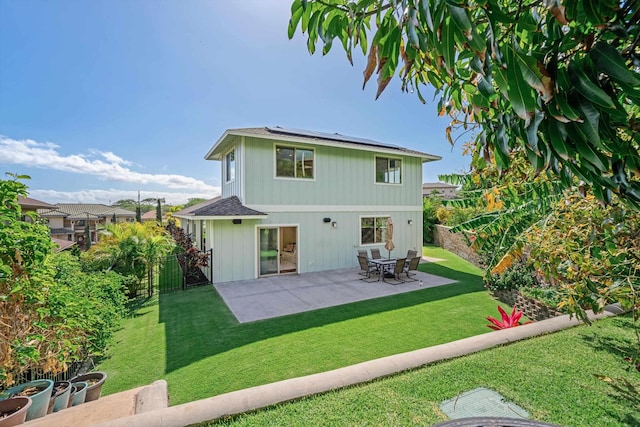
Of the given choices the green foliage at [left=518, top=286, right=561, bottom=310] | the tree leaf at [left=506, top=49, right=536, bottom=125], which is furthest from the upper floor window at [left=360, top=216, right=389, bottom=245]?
the tree leaf at [left=506, top=49, right=536, bottom=125]

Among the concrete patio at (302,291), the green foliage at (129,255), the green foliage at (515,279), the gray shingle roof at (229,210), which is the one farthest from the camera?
the gray shingle roof at (229,210)

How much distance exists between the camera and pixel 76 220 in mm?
43719

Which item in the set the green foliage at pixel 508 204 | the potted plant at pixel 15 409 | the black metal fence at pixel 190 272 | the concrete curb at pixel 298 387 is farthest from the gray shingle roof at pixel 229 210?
the green foliage at pixel 508 204

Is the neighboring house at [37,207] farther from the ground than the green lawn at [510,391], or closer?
farther from the ground

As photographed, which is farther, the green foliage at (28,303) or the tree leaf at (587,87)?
the green foliage at (28,303)

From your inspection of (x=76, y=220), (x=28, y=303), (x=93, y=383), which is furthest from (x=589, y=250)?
(x=76, y=220)

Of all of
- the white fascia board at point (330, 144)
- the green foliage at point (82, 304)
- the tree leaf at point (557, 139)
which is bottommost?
the green foliage at point (82, 304)

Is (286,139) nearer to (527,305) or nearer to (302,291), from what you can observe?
(302,291)

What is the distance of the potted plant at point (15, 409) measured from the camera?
3.33m

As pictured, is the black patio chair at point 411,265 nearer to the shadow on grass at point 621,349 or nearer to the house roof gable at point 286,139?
the house roof gable at point 286,139

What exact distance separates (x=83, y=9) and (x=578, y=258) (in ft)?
42.8

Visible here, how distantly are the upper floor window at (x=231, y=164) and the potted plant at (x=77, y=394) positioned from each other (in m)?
10.3

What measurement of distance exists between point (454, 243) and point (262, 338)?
16481mm

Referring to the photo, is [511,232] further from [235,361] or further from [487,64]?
[235,361]
